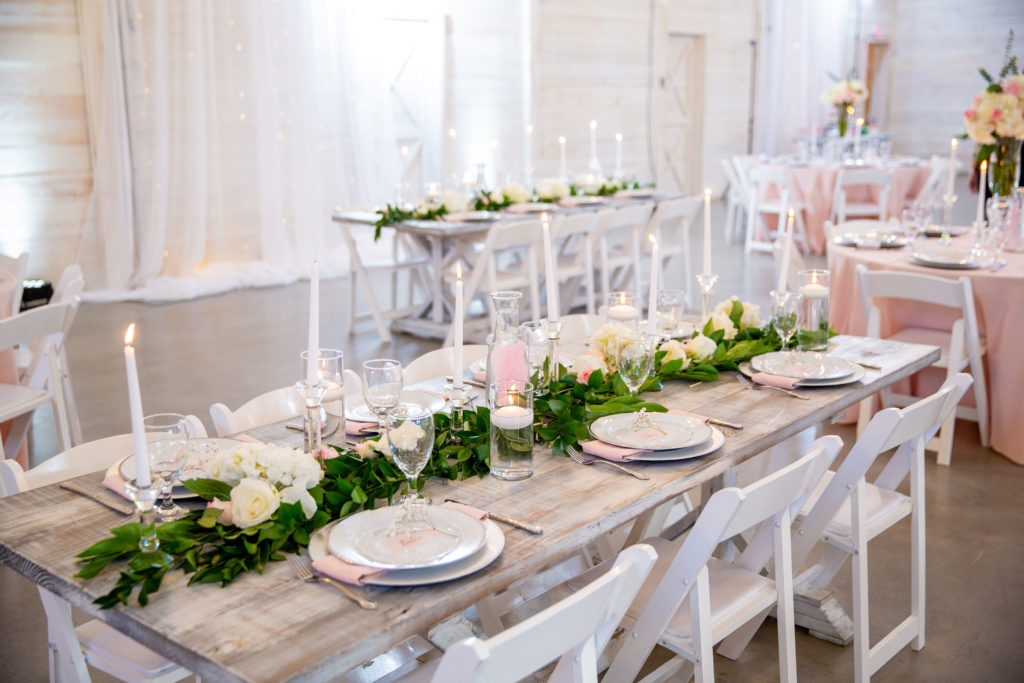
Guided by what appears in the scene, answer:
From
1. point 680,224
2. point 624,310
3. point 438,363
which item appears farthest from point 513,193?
point 624,310

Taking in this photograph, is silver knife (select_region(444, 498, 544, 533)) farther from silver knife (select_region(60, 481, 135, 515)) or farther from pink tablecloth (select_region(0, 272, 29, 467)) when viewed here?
pink tablecloth (select_region(0, 272, 29, 467))

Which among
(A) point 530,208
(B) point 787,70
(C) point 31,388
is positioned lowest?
(C) point 31,388

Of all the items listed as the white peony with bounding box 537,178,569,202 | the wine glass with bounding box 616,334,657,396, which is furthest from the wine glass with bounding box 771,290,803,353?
the white peony with bounding box 537,178,569,202

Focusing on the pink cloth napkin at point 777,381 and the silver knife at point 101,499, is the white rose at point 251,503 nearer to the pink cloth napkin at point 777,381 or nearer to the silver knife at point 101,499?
the silver knife at point 101,499

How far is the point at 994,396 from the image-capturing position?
4219 millimetres

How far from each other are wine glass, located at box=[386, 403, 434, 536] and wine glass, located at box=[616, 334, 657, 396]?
759mm

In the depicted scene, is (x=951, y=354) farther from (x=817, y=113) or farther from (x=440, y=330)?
(x=817, y=113)

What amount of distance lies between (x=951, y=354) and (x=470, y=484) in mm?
2862

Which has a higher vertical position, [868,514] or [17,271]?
[17,271]

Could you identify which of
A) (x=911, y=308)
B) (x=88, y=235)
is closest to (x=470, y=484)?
(x=911, y=308)

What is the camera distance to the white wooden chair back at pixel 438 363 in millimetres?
3027

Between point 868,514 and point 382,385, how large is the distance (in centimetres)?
144

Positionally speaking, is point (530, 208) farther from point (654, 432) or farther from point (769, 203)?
point (654, 432)

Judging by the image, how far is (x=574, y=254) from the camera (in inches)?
279
